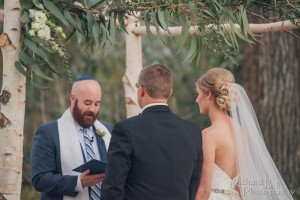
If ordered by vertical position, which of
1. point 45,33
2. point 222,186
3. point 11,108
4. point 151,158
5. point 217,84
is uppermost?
point 45,33

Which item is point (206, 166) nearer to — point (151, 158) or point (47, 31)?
point (151, 158)

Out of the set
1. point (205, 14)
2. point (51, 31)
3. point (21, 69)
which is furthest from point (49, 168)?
point (205, 14)

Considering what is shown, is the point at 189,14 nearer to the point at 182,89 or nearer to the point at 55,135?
the point at 55,135

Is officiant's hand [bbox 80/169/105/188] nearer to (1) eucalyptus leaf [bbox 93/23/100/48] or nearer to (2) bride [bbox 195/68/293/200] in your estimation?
(2) bride [bbox 195/68/293/200]

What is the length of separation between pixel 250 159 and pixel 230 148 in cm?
27

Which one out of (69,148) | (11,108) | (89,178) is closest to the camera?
(11,108)

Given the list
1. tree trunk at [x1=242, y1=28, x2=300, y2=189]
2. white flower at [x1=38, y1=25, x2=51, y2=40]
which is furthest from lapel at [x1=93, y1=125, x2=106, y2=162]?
tree trunk at [x1=242, y1=28, x2=300, y2=189]

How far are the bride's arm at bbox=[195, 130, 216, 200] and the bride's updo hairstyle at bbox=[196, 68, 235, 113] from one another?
27 centimetres

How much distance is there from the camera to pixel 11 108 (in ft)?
17.7

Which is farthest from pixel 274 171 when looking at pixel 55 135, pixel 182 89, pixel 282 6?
pixel 182 89

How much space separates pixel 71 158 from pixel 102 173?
1.28 ft

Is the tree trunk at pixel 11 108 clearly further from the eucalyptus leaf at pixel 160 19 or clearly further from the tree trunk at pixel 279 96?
the tree trunk at pixel 279 96

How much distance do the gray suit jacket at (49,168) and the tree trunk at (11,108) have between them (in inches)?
10.5

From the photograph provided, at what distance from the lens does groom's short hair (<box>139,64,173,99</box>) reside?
513cm
